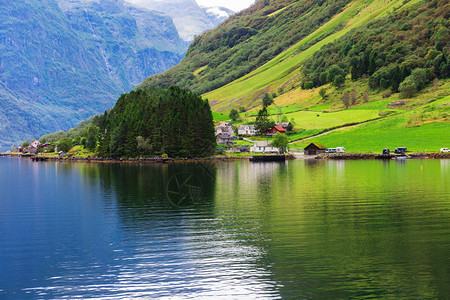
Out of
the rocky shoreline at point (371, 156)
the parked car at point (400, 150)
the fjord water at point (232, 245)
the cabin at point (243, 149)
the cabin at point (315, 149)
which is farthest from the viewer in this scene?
the cabin at point (243, 149)

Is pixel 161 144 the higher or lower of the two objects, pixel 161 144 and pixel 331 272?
the higher

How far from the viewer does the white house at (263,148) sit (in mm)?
184125

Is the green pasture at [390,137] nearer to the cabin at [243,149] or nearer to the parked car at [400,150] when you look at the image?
the parked car at [400,150]

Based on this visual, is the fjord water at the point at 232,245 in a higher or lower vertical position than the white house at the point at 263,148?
lower

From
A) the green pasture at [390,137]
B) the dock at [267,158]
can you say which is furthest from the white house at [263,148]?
the dock at [267,158]

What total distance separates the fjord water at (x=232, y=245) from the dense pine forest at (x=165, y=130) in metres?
89.8

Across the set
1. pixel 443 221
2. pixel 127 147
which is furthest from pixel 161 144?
pixel 443 221

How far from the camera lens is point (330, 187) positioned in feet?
252

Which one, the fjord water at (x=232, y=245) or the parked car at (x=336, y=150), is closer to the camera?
the fjord water at (x=232, y=245)

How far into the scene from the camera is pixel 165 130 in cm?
16362

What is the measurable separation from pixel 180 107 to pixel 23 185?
78948 millimetres

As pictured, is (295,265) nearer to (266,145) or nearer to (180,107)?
(180,107)

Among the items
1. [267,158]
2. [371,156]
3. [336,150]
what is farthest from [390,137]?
[267,158]

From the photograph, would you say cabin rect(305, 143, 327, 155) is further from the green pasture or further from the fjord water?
the fjord water
